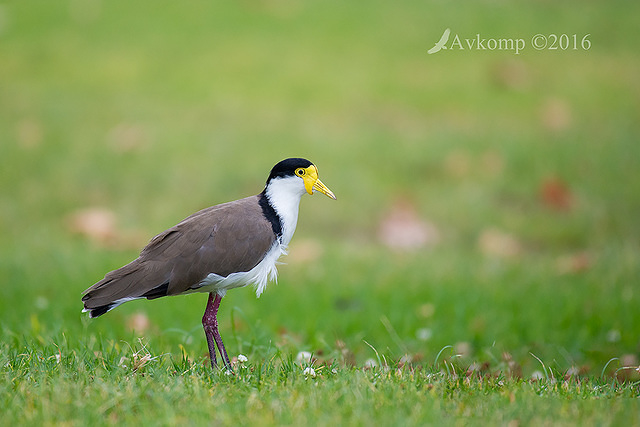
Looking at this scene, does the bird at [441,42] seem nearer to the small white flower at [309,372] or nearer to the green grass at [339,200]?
the green grass at [339,200]

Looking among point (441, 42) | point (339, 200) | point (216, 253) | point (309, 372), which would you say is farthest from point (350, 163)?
point (309, 372)

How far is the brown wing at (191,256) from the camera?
13.8ft

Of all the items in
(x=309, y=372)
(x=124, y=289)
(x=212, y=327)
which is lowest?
(x=309, y=372)

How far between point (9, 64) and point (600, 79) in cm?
1059

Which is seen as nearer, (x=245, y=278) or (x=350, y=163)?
(x=245, y=278)

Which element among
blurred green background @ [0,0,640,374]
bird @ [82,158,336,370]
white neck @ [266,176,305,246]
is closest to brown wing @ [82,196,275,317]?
bird @ [82,158,336,370]

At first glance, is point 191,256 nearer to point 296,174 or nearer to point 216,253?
point 216,253

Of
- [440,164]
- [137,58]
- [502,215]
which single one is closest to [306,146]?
[440,164]

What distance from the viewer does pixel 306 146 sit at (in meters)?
11.2

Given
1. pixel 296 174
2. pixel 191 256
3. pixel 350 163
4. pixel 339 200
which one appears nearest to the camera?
pixel 191 256

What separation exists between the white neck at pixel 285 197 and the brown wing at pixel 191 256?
0.39 feet

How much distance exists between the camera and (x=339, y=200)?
10469 millimetres

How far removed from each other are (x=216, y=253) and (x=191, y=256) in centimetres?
14

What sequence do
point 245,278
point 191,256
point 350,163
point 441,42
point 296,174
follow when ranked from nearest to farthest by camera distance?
1. point 191,256
2. point 245,278
3. point 296,174
4. point 350,163
5. point 441,42
